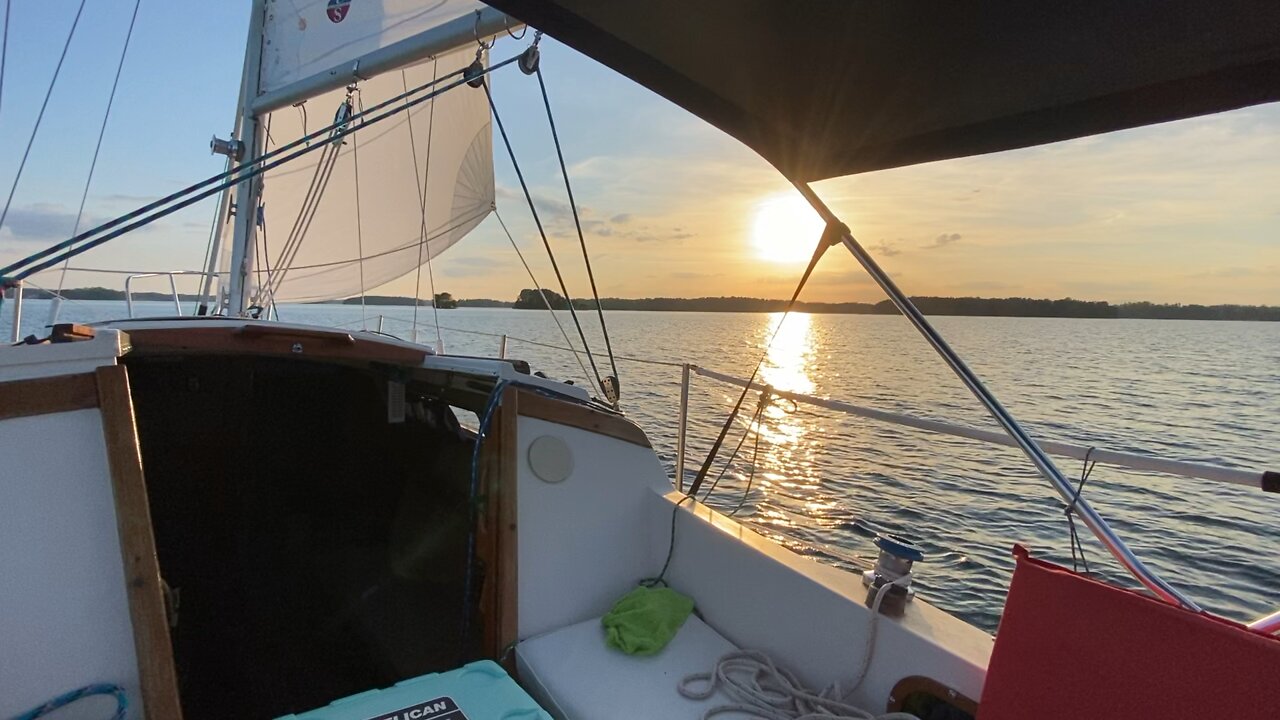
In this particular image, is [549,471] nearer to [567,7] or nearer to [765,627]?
[765,627]

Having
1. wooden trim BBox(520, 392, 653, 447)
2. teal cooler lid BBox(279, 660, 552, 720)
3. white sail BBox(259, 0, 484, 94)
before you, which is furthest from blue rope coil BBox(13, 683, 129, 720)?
white sail BBox(259, 0, 484, 94)

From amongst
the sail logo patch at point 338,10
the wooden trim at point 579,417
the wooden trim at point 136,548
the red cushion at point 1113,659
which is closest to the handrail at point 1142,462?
the red cushion at point 1113,659

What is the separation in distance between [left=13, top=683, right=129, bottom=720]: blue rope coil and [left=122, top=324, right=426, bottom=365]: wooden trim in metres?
1.00

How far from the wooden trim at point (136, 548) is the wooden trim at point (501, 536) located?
3.31ft

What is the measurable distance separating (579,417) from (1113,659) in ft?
6.14

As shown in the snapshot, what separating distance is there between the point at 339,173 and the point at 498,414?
459cm

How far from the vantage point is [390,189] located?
20.2ft

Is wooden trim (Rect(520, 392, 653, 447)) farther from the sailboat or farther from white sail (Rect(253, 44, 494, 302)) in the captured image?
white sail (Rect(253, 44, 494, 302))

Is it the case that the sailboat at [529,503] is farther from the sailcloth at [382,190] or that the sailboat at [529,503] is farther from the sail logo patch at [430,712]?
the sailcloth at [382,190]

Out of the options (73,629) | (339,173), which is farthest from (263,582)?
(339,173)

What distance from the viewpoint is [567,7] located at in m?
1.25

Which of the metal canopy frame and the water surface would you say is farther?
the water surface

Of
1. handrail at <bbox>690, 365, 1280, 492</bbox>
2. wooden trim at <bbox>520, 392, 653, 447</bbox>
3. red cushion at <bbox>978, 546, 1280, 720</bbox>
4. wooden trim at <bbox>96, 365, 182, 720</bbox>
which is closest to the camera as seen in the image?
red cushion at <bbox>978, 546, 1280, 720</bbox>

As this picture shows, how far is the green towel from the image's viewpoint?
234cm
